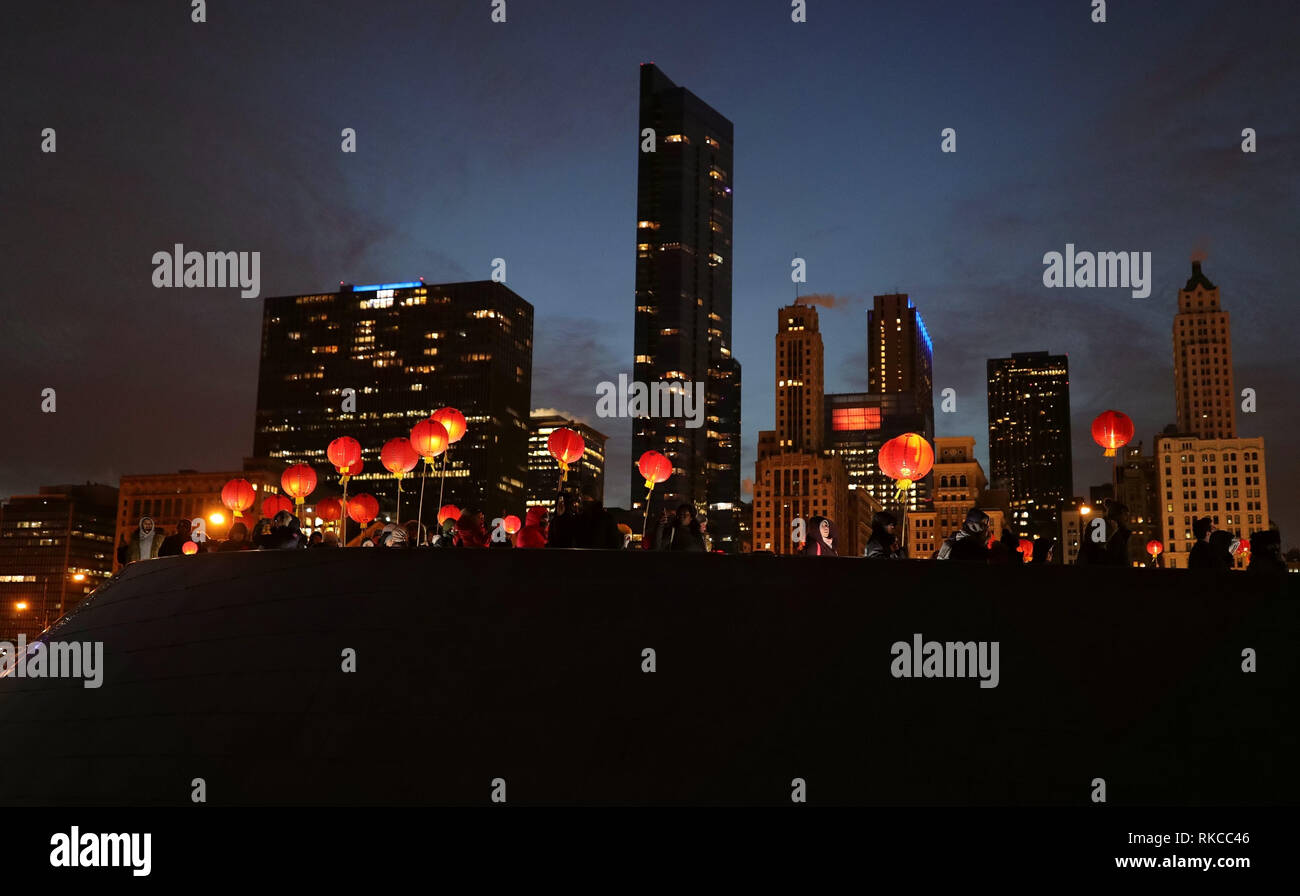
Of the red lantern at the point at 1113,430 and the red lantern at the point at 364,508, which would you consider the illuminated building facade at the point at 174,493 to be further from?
the red lantern at the point at 1113,430

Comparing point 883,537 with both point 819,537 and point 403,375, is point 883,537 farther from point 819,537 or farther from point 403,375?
point 403,375

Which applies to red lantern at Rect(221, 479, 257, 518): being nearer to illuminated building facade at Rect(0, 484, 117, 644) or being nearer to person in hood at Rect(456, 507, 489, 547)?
person in hood at Rect(456, 507, 489, 547)

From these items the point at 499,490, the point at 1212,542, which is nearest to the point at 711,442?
the point at 499,490

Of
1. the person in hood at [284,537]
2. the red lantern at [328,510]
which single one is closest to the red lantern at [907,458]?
the person in hood at [284,537]

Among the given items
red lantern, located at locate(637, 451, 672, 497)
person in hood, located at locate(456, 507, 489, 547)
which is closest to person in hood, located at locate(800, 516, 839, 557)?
person in hood, located at locate(456, 507, 489, 547)

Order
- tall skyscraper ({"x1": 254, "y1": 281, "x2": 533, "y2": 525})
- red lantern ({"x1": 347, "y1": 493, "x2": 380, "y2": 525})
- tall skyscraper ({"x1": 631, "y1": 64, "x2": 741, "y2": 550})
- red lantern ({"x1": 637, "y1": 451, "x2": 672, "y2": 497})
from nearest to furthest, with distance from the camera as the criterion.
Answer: red lantern ({"x1": 637, "y1": 451, "x2": 672, "y2": 497})
red lantern ({"x1": 347, "y1": 493, "x2": 380, "y2": 525})
tall skyscraper ({"x1": 254, "y1": 281, "x2": 533, "y2": 525})
tall skyscraper ({"x1": 631, "y1": 64, "x2": 741, "y2": 550})

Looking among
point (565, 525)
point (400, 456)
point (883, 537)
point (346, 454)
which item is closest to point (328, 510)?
point (400, 456)

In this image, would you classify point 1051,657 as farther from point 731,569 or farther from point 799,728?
point 731,569
